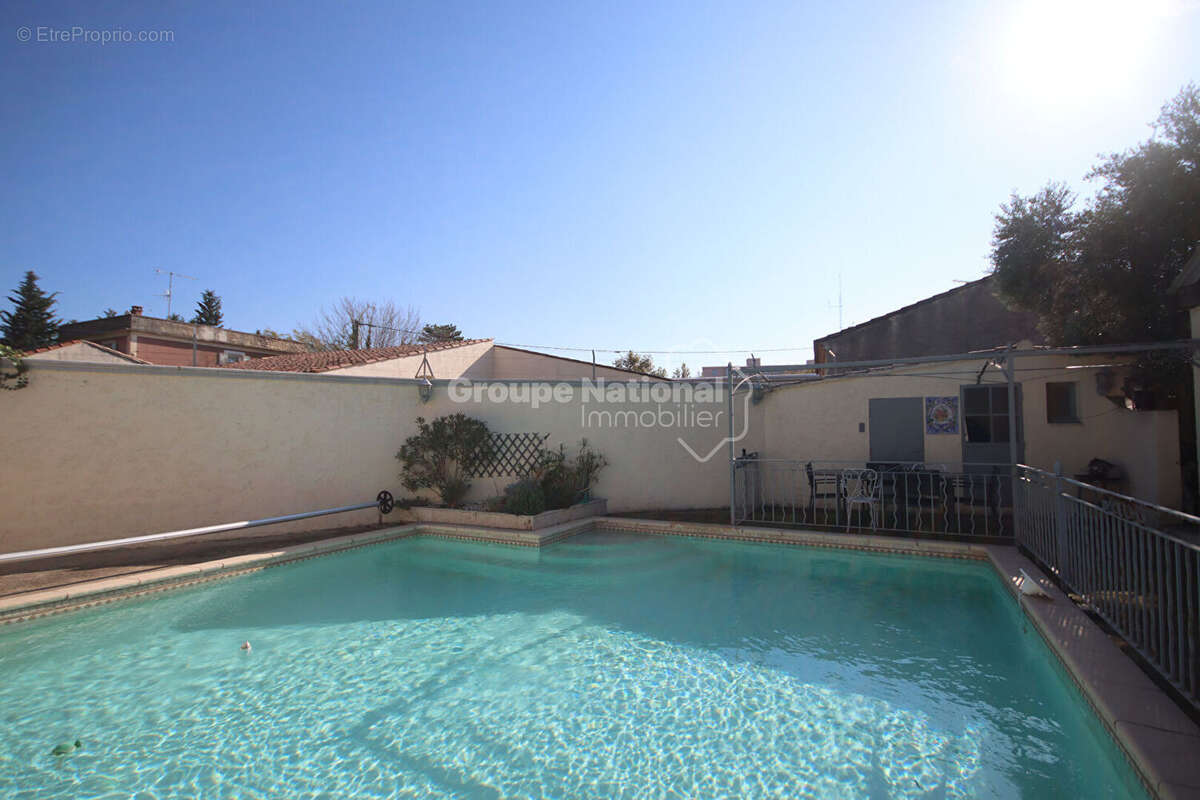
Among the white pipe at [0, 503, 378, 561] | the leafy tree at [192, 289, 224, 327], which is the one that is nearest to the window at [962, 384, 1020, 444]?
the white pipe at [0, 503, 378, 561]

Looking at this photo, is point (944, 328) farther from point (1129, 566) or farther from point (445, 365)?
point (445, 365)

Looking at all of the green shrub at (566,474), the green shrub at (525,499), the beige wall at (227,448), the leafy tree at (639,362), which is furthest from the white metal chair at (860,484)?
the leafy tree at (639,362)

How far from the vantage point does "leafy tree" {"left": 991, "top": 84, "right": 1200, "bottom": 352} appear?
6945 millimetres

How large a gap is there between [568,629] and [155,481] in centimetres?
706

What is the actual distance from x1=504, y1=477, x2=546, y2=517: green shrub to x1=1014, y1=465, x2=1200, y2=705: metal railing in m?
7.00

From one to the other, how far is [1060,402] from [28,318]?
1947 inches

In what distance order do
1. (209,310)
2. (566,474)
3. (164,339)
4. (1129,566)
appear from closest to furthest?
(1129,566), (566,474), (164,339), (209,310)

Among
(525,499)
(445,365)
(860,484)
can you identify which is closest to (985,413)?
(860,484)

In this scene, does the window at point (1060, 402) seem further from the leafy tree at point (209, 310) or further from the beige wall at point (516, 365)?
the leafy tree at point (209, 310)

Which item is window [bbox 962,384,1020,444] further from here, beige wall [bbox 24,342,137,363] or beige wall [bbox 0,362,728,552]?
beige wall [bbox 24,342,137,363]

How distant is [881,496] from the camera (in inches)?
327

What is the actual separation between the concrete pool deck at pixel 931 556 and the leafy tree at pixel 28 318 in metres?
37.7

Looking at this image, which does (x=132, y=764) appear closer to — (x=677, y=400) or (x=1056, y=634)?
(x=1056, y=634)

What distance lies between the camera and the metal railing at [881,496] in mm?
8047
